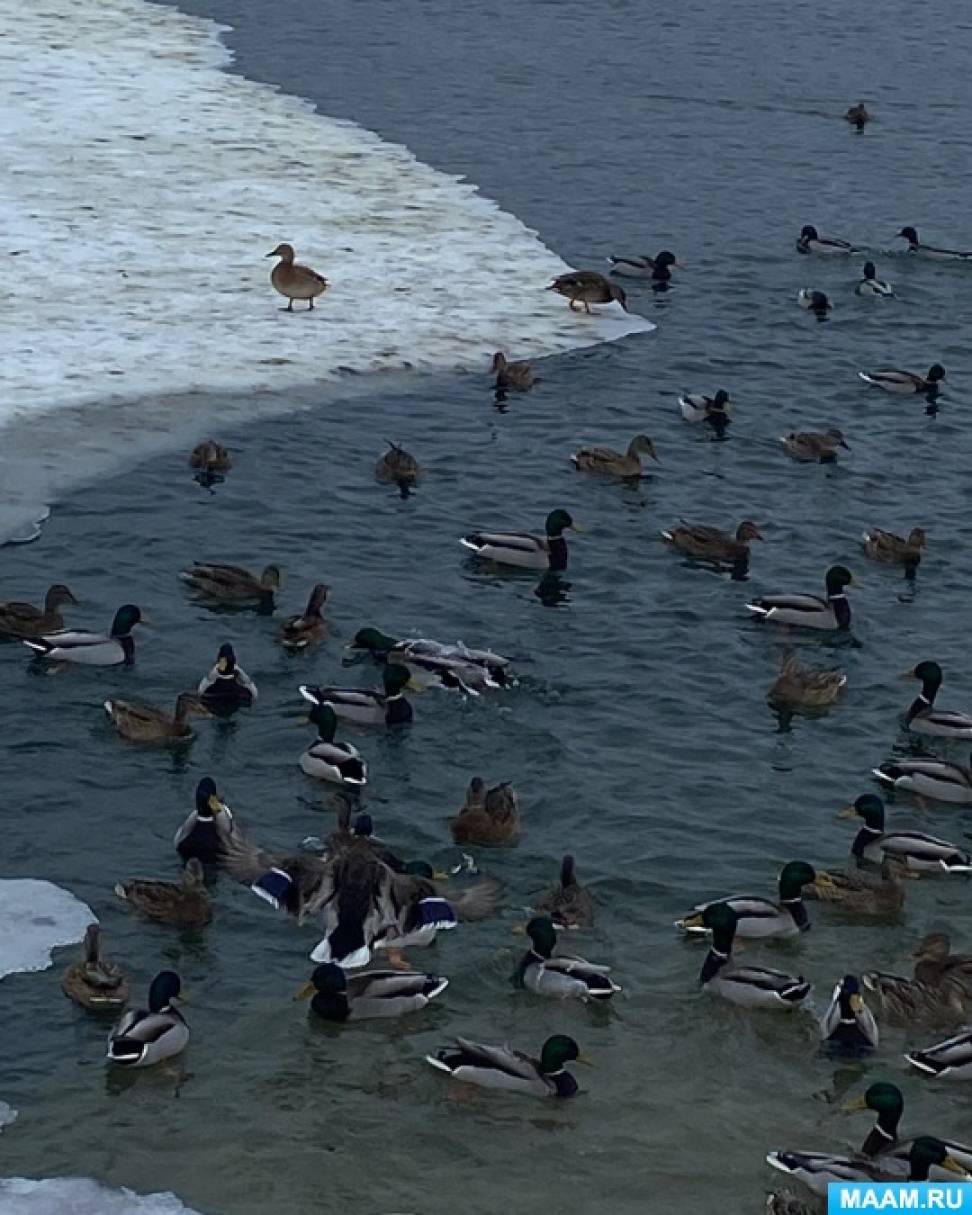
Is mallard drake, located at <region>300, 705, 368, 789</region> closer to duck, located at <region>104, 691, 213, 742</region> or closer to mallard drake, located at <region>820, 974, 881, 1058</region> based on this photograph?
duck, located at <region>104, 691, 213, 742</region>

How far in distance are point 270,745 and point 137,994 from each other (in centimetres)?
357

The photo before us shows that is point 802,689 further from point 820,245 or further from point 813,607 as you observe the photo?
point 820,245

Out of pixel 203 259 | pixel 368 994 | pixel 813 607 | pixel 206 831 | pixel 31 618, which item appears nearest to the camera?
pixel 368 994

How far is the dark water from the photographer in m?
12.8

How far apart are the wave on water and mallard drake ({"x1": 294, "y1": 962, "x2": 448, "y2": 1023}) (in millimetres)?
7573

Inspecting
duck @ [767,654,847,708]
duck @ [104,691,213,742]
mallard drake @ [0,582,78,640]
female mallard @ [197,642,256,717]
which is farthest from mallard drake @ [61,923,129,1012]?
duck @ [767,654,847,708]

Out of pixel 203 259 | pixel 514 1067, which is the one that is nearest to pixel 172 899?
pixel 514 1067

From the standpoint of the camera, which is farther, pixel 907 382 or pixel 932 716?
pixel 907 382

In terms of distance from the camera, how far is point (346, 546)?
20.4 metres

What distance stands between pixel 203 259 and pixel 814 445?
8499 millimetres

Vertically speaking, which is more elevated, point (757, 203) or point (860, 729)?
point (757, 203)

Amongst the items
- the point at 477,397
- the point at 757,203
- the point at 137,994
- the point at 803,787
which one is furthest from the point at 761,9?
the point at 137,994

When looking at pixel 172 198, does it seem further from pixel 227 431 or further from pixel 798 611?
pixel 798 611

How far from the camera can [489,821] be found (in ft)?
51.2
